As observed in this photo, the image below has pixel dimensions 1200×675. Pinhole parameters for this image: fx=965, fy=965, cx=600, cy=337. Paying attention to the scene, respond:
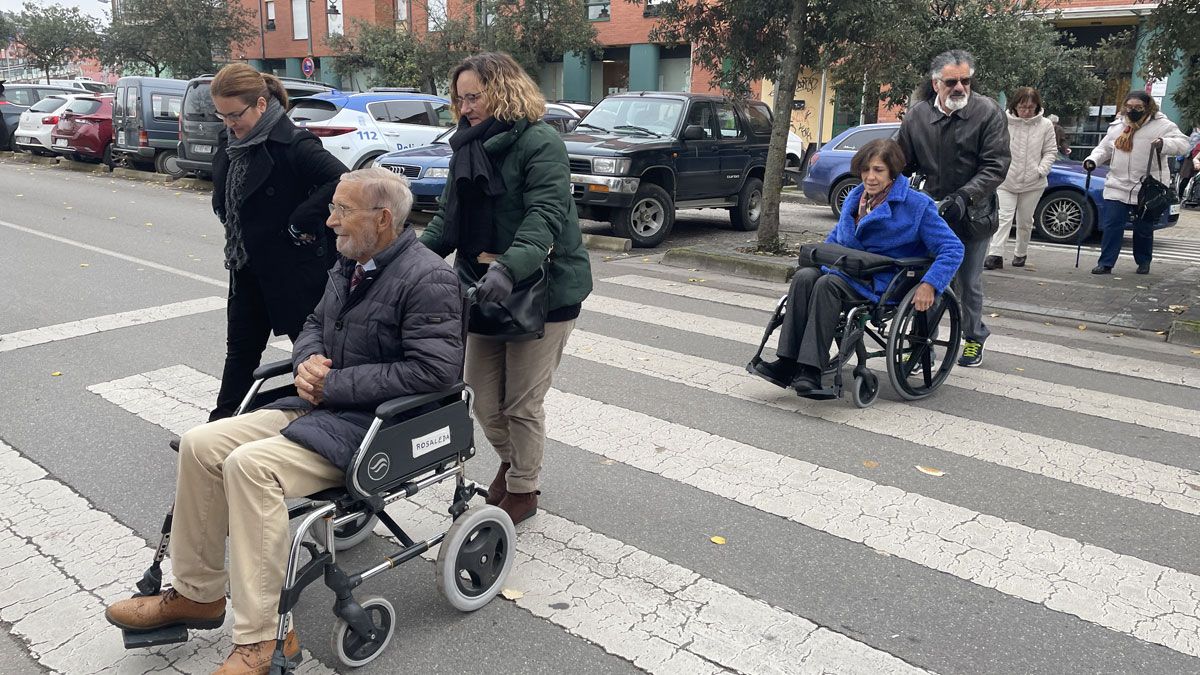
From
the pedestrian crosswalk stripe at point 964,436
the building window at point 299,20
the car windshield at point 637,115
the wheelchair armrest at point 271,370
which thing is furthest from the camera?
the building window at point 299,20

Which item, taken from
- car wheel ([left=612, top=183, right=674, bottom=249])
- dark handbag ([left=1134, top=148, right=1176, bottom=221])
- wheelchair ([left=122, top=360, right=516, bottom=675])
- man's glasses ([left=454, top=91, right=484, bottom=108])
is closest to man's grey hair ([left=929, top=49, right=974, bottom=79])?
man's glasses ([left=454, top=91, right=484, bottom=108])

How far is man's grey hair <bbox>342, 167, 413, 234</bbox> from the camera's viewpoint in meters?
3.16

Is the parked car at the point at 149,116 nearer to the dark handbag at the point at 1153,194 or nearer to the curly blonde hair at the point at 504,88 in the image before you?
the dark handbag at the point at 1153,194

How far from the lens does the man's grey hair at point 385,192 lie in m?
3.16

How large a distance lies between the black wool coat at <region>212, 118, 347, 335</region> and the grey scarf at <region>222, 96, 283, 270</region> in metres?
0.03

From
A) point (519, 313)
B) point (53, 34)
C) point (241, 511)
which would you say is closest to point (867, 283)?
point (519, 313)

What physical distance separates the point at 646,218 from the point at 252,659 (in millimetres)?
9573

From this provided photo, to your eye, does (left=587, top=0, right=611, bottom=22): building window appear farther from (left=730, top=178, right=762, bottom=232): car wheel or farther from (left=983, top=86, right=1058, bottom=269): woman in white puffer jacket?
(left=983, top=86, right=1058, bottom=269): woman in white puffer jacket

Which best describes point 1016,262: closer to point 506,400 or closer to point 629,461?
point 629,461

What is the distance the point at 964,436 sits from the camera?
5.18m

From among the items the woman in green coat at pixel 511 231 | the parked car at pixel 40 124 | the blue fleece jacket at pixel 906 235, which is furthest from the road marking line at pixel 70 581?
the parked car at pixel 40 124

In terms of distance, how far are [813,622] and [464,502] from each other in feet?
4.13

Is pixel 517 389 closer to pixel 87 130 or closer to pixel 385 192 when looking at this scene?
pixel 385 192

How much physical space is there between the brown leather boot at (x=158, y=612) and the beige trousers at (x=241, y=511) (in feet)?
0.13
